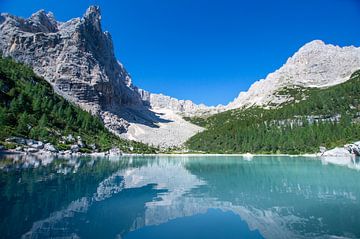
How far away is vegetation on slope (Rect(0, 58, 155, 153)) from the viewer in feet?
257

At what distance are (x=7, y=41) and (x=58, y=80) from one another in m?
41.0

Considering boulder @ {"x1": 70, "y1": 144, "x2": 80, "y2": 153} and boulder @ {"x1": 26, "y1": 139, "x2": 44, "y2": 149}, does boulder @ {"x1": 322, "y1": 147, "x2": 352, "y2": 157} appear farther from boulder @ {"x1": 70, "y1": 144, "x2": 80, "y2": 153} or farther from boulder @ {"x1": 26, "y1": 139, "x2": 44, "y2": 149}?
boulder @ {"x1": 26, "y1": 139, "x2": 44, "y2": 149}

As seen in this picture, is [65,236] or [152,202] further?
[152,202]

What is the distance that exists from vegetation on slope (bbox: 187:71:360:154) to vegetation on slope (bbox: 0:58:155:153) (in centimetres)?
4623

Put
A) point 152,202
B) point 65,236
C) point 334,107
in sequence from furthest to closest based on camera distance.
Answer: point 334,107, point 152,202, point 65,236

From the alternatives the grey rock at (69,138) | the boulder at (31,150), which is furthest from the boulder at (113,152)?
the boulder at (31,150)

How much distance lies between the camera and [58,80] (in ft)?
611

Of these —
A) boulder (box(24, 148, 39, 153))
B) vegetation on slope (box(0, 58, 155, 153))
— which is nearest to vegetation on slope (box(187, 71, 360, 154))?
vegetation on slope (box(0, 58, 155, 153))

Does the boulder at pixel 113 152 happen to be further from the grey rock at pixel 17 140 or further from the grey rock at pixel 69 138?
the grey rock at pixel 17 140

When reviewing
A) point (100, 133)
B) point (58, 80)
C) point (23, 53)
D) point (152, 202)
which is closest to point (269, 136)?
point (100, 133)

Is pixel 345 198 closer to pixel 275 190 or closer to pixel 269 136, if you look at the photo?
pixel 275 190

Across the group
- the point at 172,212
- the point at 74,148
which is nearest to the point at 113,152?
the point at 74,148

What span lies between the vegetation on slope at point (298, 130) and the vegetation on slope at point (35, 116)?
46233mm

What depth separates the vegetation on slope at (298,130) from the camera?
357ft
